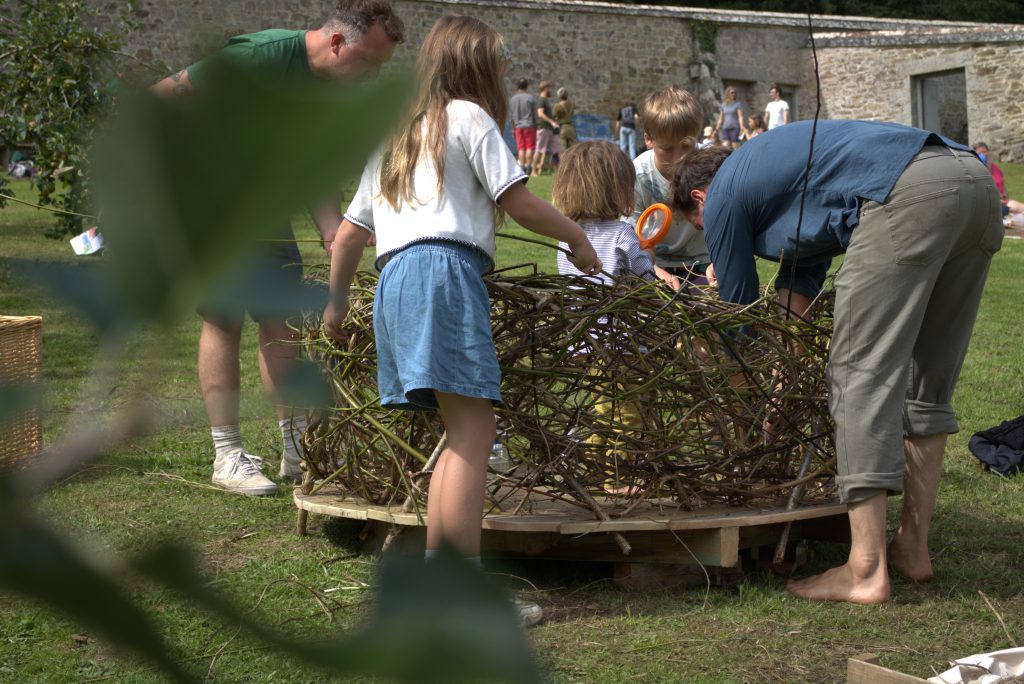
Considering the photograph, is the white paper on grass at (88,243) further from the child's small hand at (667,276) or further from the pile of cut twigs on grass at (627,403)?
the child's small hand at (667,276)

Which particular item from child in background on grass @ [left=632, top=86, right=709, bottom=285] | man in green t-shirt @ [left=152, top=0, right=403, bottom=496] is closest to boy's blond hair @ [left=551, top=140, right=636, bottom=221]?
child in background on grass @ [left=632, top=86, right=709, bottom=285]

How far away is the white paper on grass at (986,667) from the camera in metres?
2.36

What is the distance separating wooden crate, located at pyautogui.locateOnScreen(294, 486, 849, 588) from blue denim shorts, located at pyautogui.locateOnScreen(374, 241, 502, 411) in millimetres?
455

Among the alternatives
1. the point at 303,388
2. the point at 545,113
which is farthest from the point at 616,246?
the point at 545,113

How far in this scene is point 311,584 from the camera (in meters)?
1.43

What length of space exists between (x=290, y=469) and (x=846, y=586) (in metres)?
2.12

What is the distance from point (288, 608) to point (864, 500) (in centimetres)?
281

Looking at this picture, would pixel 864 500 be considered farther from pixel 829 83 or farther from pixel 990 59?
pixel 829 83

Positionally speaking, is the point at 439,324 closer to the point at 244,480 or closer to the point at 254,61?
the point at 244,480

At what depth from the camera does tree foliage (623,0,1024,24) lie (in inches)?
1230

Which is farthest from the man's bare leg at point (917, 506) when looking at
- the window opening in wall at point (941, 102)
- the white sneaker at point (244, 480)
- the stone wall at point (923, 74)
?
the window opening in wall at point (941, 102)

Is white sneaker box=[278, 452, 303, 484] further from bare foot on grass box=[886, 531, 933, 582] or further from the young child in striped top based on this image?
bare foot on grass box=[886, 531, 933, 582]

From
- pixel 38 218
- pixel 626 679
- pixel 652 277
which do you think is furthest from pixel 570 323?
pixel 38 218

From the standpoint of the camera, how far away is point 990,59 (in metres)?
25.0
